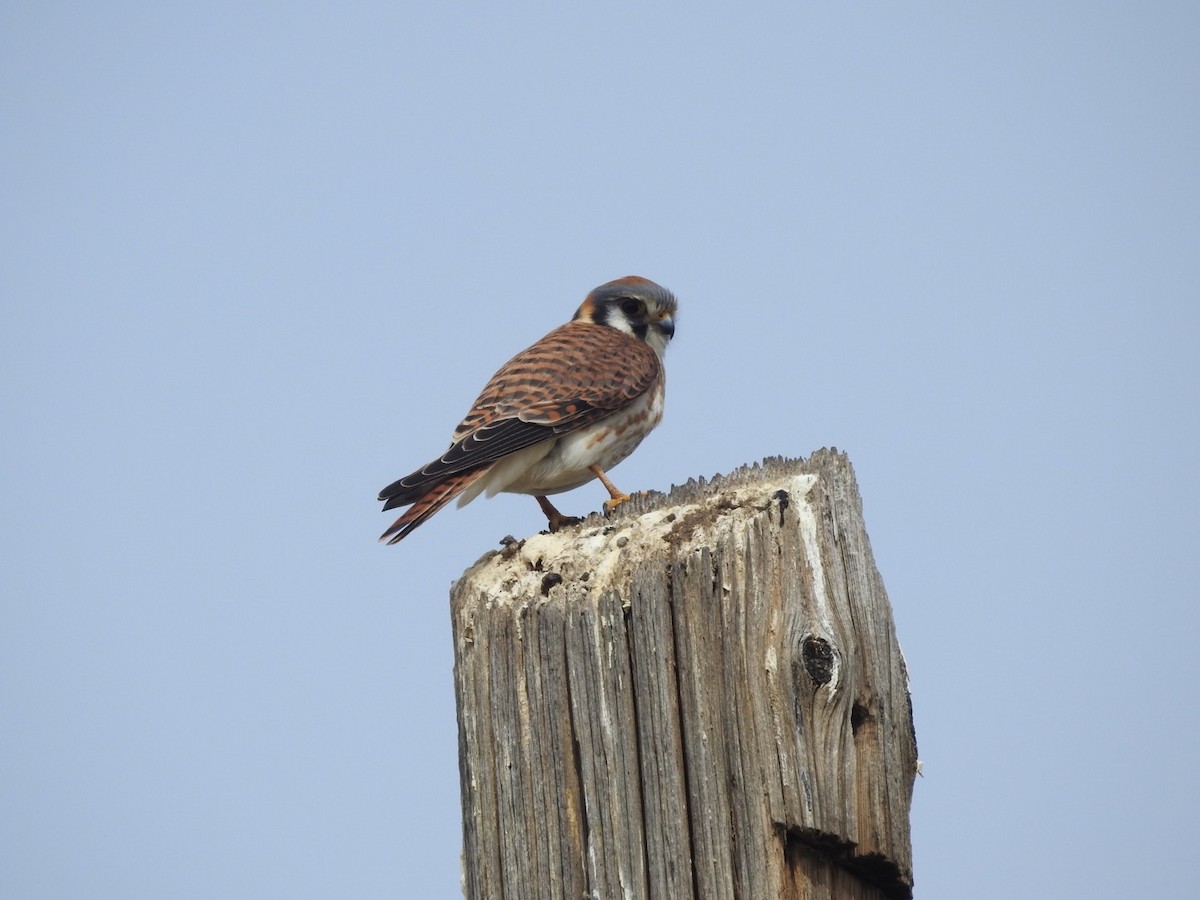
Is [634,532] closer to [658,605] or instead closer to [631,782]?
[658,605]

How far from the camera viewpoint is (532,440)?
16.6ft

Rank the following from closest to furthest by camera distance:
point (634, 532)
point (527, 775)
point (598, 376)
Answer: point (527, 775), point (634, 532), point (598, 376)

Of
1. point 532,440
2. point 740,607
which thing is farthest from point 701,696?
point 532,440

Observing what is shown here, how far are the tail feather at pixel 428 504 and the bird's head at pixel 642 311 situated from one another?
1923 mm

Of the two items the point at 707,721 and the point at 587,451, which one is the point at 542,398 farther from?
the point at 707,721

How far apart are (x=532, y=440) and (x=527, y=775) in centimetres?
257

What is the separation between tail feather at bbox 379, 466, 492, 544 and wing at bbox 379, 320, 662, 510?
0.03 meters

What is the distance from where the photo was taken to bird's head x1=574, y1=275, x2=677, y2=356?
21.4 ft

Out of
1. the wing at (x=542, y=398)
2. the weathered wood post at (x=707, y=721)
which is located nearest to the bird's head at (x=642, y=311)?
the wing at (x=542, y=398)

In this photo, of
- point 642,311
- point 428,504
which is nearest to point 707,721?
point 428,504

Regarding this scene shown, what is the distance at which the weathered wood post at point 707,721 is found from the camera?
238cm

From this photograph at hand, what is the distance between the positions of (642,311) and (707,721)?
4286mm

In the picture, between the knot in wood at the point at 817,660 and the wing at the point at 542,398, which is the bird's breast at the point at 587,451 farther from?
the knot in wood at the point at 817,660

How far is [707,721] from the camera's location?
2406 millimetres
